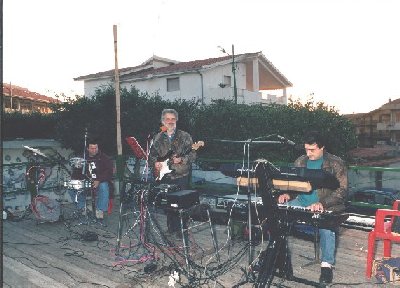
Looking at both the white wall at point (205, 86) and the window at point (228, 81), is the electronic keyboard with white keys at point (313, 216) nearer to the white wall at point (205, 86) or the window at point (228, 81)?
the white wall at point (205, 86)

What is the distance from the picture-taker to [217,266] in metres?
4.71

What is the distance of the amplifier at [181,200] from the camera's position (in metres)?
4.41

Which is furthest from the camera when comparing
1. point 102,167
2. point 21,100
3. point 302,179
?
point 21,100

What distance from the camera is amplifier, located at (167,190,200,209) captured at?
4.41 meters

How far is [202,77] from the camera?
84.7 feet

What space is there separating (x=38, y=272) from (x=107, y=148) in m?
11.5

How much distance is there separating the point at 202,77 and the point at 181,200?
2211cm

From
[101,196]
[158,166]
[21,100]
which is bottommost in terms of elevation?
[101,196]

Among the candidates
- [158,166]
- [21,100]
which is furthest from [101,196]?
[21,100]

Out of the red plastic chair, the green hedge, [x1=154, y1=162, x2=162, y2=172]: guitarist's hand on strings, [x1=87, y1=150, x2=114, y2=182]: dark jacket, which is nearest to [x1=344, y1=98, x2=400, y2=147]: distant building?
the green hedge

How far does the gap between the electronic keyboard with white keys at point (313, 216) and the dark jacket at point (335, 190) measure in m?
0.56

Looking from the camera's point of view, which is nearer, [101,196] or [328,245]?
[328,245]

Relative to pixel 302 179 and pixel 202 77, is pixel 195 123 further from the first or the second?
pixel 302 179

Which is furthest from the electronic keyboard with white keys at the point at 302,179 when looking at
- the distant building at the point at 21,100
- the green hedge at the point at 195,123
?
the distant building at the point at 21,100
